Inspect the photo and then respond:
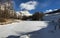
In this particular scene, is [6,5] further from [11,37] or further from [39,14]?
[11,37]

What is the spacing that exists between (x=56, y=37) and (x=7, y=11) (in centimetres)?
2105

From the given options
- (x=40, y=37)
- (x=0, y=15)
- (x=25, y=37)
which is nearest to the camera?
(x=25, y=37)

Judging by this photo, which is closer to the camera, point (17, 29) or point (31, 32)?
point (31, 32)

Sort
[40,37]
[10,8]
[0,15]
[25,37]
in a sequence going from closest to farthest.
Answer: [25,37] → [40,37] → [0,15] → [10,8]

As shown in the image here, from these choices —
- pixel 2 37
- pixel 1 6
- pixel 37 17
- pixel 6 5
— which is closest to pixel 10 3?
pixel 6 5

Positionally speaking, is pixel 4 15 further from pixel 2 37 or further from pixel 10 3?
pixel 2 37

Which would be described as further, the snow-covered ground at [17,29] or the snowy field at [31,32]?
the snow-covered ground at [17,29]

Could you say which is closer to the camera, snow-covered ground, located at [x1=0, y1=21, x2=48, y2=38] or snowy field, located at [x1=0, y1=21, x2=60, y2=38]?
snowy field, located at [x1=0, y1=21, x2=60, y2=38]

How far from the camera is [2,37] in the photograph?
816 centimetres

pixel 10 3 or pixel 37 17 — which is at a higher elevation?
pixel 10 3

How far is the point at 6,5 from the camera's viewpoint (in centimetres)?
2794

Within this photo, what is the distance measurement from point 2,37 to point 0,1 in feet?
57.2

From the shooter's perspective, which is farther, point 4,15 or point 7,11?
point 7,11

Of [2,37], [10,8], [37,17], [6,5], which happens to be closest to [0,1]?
[6,5]
